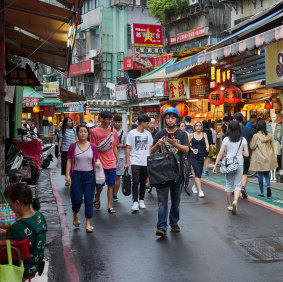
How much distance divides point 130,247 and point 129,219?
6.44 feet

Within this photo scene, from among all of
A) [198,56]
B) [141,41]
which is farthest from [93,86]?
[198,56]

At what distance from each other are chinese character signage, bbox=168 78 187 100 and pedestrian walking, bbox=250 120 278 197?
11984 millimetres

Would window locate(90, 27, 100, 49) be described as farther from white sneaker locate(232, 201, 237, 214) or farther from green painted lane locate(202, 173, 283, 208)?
white sneaker locate(232, 201, 237, 214)

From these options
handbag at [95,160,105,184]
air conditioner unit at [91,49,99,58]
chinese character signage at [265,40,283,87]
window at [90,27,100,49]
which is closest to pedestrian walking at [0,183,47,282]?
handbag at [95,160,105,184]

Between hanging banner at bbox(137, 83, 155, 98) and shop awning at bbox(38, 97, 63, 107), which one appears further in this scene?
hanging banner at bbox(137, 83, 155, 98)

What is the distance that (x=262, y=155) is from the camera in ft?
37.3

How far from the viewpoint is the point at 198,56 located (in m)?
17.3

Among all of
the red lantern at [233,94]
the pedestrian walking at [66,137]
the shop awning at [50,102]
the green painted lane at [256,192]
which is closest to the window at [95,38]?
the shop awning at [50,102]

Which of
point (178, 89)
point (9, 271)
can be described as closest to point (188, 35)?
point (178, 89)

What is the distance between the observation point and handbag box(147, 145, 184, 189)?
24.1ft

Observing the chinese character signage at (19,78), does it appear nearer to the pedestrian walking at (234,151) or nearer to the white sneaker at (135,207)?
the white sneaker at (135,207)

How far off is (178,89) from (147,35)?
9.68 metres

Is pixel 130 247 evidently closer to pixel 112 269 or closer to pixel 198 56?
pixel 112 269

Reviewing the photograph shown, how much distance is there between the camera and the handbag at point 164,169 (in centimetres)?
736
